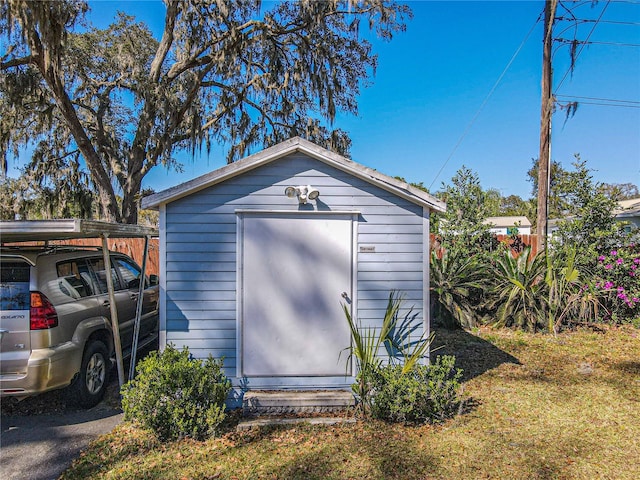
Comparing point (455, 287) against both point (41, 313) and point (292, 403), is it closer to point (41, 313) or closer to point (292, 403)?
point (292, 403)

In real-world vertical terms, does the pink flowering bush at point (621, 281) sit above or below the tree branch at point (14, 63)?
below

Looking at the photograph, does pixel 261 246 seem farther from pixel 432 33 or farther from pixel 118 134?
pixel 118 134

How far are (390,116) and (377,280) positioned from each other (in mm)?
10520

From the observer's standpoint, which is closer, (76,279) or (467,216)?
(76,279)

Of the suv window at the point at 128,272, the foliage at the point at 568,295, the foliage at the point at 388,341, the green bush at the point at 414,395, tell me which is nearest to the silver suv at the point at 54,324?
the suv window at the point at 128,272

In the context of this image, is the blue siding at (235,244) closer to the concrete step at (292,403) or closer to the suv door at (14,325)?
the concrete step at (292,403)

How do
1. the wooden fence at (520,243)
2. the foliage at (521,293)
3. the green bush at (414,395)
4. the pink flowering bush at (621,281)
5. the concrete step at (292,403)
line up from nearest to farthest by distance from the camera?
the green bush at (414,395), the concrete step at (292,403), the foliage at (521,293), the pink flowering bush at (621,281), the wooden fence at (520,243)

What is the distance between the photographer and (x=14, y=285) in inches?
150

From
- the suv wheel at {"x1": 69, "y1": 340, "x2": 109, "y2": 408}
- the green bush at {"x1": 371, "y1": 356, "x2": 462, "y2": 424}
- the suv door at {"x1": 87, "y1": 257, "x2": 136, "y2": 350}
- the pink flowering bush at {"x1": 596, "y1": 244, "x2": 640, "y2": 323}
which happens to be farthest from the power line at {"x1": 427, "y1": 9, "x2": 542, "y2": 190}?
the suv wheel at {"x1": 69, "y1": 340, "x2": 109, "y2": 408}

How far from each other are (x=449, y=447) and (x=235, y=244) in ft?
9.52

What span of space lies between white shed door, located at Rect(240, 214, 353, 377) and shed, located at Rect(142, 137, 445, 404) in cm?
1

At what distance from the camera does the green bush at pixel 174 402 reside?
3646mm

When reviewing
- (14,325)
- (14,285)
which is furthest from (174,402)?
(14,285)

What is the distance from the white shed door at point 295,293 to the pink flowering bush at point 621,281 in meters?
6.41
